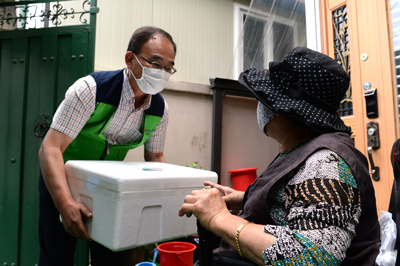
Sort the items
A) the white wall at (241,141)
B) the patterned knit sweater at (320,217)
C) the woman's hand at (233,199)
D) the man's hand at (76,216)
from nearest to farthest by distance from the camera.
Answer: the patterned knit sweater at (320,217) < the man's hand at (76,216) < the woman's hand at (233,199) < the white wall at (241,141)

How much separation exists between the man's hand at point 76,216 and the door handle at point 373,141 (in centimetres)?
208

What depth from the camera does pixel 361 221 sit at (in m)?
0.93

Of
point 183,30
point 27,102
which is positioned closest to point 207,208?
point 27,102

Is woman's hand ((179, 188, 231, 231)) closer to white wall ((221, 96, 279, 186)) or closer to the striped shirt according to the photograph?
the striped shirt

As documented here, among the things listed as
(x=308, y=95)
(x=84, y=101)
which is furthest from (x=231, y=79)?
(x=308, y=95)

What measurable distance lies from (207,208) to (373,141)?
1796mm

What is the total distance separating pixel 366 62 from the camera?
2297 millimetres

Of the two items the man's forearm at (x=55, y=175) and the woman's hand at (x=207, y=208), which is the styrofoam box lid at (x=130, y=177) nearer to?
the man's forearm at (x=55, y=175)

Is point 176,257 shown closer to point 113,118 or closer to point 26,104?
point 113,118

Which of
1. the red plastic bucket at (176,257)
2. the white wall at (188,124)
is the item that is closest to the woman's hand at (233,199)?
the red plastic bucket at (176,257)

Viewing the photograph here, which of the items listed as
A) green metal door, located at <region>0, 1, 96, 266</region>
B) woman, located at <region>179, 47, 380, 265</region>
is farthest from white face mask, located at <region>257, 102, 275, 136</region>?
green metal door, located at <region>0, 1, 96, 266</region>

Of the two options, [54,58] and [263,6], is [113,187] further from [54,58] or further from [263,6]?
[263,6]

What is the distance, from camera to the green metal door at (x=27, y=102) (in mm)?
2412

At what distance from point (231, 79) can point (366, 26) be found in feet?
6.14
